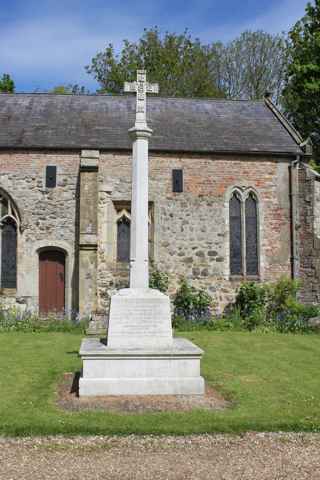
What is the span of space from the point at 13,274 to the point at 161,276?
207 inches

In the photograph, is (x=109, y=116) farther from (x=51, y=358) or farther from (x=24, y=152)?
(x=51, y=358)

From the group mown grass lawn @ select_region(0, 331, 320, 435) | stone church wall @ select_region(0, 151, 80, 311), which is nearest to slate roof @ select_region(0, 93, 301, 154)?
stone church wall @ select_region(0, 151, 80, 311)

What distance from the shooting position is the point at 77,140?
18.3 metres

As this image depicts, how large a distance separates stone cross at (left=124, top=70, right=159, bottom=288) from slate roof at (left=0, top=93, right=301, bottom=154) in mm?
9505

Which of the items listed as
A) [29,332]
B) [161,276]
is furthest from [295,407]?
[161,276]

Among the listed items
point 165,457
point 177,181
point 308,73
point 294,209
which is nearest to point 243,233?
point 294,209

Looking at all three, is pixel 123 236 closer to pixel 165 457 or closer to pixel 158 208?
pixel 158 208

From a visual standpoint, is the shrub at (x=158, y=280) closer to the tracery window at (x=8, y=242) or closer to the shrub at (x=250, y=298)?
the shrub at (x=250, y=298)

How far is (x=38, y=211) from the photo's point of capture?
17.9 metres

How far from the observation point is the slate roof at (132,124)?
60.3ft

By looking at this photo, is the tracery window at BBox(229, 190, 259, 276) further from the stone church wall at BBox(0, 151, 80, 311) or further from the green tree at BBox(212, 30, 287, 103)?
the green tree at BBox(212, 30, 287, 103)

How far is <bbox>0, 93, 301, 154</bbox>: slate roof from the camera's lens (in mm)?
18375

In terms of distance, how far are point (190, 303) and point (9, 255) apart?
6649 mm

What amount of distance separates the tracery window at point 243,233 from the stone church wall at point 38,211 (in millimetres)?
5756
